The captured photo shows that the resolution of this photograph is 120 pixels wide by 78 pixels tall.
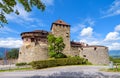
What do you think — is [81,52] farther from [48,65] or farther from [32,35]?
[48,65]

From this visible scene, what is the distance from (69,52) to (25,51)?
13779mm

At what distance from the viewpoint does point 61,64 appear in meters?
35.5

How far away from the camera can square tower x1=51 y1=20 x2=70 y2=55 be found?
51.8m

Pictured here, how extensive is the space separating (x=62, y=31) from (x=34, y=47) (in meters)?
10.4

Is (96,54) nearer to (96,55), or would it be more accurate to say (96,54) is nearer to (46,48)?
(96,55)

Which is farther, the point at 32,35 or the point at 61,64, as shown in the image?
the point at 32,35

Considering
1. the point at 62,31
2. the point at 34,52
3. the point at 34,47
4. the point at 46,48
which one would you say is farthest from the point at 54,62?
the point at 62,31

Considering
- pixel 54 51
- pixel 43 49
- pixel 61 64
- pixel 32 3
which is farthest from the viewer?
pixel 43 49

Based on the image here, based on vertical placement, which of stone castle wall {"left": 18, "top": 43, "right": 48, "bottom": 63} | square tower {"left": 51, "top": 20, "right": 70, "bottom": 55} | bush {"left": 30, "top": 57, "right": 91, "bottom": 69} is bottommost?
bush {"left": 30, "top": 57, "right": 91, "bottom": 69}

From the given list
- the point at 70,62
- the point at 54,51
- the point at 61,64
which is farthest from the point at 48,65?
the point at 54,51

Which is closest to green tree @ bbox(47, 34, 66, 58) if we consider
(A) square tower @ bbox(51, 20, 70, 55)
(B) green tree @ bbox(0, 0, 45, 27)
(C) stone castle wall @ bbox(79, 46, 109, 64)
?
(A) square tower @ bbox(51, 20, 70, 55)

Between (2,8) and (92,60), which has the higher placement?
(2,8)

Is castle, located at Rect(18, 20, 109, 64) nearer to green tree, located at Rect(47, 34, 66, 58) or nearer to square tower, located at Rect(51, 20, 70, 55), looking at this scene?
square tower, located at Rect(51, 20, 70, 55)

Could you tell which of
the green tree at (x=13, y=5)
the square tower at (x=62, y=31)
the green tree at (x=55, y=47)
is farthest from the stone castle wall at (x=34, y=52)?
the green tree at (x=13, y=5)
